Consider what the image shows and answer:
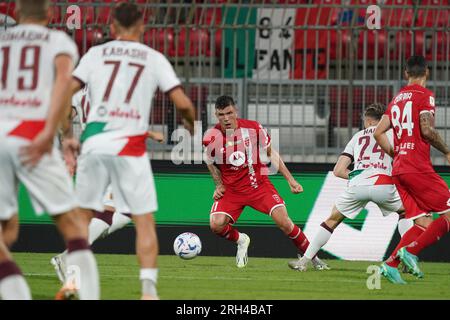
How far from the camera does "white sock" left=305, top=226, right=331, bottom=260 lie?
1170cm

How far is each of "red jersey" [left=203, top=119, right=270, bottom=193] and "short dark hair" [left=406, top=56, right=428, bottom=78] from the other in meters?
2.10

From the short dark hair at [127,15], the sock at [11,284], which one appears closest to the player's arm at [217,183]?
the short dark hair at [127,15]

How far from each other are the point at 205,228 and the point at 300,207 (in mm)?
1196

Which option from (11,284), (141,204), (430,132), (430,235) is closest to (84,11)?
(430,132)

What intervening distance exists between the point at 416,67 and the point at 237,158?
8.38 ft

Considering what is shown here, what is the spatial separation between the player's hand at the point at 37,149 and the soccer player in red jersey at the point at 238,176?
5.65m

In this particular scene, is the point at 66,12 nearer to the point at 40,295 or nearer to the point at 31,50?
the point at 40,295

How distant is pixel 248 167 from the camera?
1230cm

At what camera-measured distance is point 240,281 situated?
1022 cm

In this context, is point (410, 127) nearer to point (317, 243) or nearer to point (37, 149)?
point (317, 243)

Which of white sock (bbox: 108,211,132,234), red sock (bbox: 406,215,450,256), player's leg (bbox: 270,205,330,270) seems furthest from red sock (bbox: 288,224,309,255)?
white sock (bbox: 108,211,132,234)

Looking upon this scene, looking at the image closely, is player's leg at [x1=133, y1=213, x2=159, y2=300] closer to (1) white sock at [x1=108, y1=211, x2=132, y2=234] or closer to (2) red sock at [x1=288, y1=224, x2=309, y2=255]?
(1) white sock at [x1=108, y1=211, x2=132, y2=234]

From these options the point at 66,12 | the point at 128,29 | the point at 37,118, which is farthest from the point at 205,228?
the point at 37,118
